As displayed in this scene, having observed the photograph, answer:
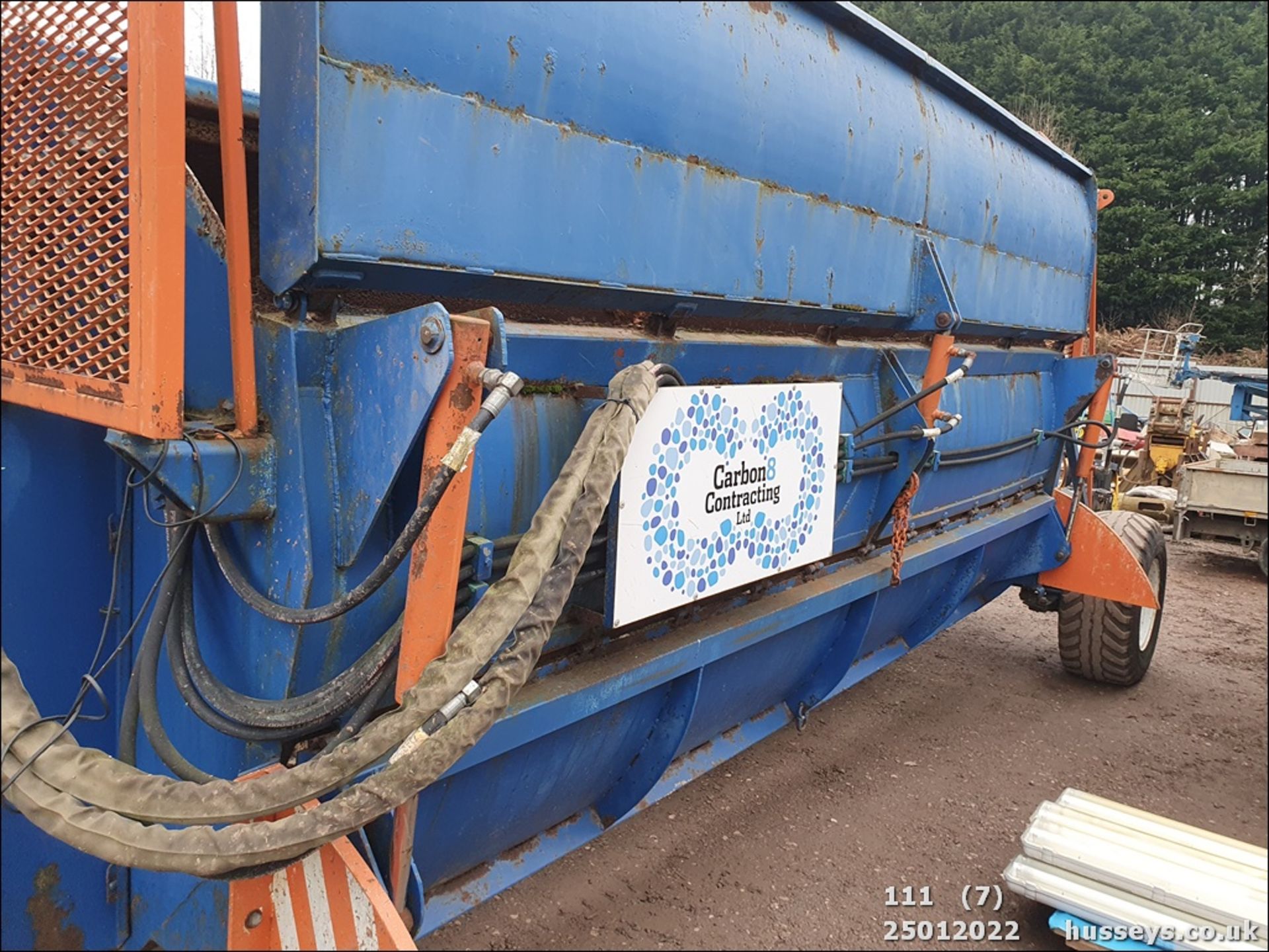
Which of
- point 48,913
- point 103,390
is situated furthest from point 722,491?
point 48,913

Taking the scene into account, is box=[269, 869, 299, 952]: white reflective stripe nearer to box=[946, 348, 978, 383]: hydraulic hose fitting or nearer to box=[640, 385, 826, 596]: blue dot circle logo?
box=[640, 385, 826, 596]: blue dot circle logo

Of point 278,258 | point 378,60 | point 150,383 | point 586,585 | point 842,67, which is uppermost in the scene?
point 842,67

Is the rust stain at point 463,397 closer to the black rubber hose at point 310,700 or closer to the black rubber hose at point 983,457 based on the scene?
the black rubber hose at point 310,700

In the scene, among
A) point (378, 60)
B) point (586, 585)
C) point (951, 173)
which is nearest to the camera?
point (378, 60)

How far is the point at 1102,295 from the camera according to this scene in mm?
18781

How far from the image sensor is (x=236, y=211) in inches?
53.7

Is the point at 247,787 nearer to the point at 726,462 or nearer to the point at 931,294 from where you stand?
the point at 726,462

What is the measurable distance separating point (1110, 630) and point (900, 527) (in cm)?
266

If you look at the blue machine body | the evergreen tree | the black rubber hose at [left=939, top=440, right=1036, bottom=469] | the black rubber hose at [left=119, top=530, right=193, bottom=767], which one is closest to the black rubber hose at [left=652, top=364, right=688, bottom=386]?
the blue machine body

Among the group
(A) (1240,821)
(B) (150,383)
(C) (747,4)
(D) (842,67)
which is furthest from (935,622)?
(B) (150,383)

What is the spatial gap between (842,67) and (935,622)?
268 centimetres

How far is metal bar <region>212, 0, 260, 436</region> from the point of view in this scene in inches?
50.4

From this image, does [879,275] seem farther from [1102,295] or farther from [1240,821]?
[1102,295]

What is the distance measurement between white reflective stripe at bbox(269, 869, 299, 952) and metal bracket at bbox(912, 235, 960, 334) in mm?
2628
